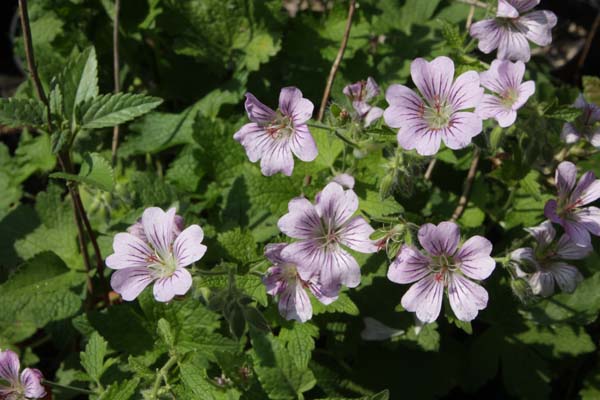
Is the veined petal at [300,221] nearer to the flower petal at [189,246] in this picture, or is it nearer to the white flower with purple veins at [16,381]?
the flower petal at [189,246]

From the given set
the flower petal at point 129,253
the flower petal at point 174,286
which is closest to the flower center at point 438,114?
the flower petal at point 174,286

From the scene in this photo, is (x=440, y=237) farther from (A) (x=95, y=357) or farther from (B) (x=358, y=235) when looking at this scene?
(A) (x=95, y=357)

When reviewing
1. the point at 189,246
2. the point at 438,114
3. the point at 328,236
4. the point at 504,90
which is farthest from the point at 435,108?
the point at 189,246

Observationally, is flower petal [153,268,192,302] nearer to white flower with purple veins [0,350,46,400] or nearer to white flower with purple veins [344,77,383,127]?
white flower with purple veins [0,350,46,400]

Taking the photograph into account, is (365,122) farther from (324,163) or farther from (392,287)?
(392,287)

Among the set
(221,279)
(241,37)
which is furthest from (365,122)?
(241,37)

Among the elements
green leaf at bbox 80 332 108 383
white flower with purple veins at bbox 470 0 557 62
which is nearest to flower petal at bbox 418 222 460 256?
white flower with purple veins at bbox 470 0 557 62
